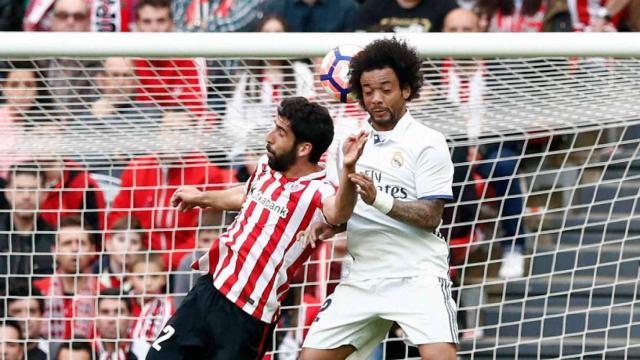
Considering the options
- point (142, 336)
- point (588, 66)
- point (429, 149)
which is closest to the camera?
point (429, 149)

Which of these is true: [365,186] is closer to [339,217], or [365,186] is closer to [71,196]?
[339,217]

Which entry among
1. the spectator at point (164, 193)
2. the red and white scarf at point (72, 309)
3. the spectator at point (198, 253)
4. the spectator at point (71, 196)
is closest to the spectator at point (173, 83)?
the spectator at point (164, 193)

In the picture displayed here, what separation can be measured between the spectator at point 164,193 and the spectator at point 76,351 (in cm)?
67

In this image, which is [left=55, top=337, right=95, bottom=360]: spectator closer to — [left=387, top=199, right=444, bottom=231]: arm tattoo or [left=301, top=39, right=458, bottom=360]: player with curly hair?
[left=301, top=39, right=458, bottom=360]: player with curly hair

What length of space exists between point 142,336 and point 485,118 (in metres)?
2.29

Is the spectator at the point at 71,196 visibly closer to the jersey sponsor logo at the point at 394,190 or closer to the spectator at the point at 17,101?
the spectator at the point at 17,101

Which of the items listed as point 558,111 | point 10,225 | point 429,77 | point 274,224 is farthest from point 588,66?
point 10,225

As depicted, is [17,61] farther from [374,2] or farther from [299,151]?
[374,2]

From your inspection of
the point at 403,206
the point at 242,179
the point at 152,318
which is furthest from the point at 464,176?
the point at 403,206

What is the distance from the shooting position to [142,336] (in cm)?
849

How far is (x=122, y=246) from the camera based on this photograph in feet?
28.6

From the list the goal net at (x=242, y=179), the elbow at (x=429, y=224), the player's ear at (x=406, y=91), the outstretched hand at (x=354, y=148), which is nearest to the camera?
the outstretched hand at (x=354, y=148)

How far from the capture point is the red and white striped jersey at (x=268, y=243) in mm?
6805

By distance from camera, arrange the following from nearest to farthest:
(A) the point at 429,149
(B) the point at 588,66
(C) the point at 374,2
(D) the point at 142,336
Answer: (A) the point at 429,149, (B) the point at 588,66, (D) the point at 142,336, (C) the point at 374,2
